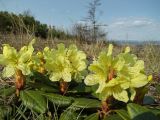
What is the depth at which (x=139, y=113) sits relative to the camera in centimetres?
176

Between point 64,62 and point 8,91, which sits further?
point 8,91

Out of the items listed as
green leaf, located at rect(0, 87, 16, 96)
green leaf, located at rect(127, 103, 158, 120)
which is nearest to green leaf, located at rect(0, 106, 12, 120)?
green leaf, located at rect(0, 87, 16, 96)

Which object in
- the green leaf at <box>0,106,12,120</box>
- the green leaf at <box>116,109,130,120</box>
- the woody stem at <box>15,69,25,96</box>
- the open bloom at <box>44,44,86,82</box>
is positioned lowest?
the green leaf at <box>0,106,12,120</box>

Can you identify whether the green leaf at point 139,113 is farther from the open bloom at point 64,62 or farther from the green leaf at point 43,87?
the green leaf at point 43,87

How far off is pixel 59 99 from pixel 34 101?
0.44ft

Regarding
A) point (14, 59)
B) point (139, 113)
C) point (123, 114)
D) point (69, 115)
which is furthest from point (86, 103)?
point (14, 59)

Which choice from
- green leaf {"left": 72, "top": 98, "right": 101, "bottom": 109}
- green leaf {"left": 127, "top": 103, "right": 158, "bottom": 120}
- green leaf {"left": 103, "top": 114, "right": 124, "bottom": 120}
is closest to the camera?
green leaf {"left": 127, "top": 103, "right": 158, "bottom": 120}

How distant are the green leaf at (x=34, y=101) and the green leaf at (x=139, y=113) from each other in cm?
49

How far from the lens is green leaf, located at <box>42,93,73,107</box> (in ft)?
6.84

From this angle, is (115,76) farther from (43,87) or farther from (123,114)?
(43,87)

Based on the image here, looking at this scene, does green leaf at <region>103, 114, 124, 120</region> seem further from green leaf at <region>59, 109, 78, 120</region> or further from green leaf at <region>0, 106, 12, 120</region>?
green leaf at <region>0, 106, 12, 120</region>

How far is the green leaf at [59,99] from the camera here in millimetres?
2084

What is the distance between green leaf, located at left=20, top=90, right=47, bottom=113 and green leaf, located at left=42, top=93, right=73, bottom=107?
1.7 inches

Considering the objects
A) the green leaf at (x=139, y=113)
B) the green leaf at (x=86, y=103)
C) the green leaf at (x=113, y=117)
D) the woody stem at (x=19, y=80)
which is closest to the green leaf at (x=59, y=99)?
the green leaf at (x=86, y=103)
